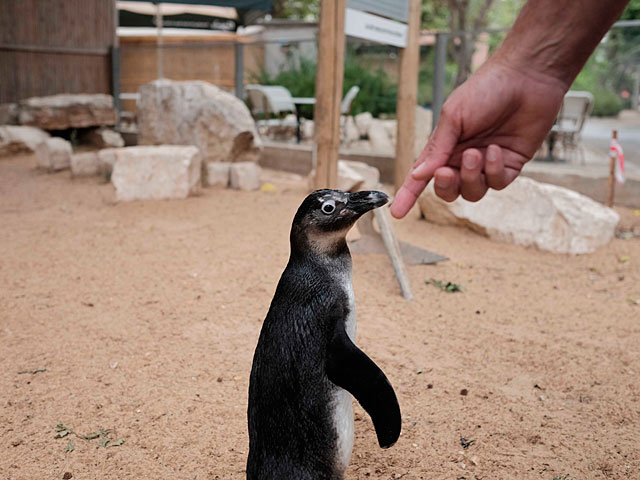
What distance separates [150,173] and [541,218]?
3.77 metres

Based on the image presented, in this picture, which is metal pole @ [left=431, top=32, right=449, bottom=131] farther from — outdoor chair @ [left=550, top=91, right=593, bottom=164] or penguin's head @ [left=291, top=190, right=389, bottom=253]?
penguin's head @ [left=291, top=190, right=389, bottom=253]

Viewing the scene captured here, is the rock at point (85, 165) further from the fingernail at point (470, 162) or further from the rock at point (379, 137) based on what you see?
the fingernail at point (470, 162)

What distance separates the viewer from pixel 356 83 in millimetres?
12125

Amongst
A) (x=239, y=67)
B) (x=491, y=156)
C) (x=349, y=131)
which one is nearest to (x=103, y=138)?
(x=239, y=67)

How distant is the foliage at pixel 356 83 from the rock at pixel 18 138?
184 inches

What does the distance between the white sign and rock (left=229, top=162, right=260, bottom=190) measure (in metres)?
2.28

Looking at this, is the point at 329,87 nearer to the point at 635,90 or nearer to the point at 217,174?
the point at 217,174

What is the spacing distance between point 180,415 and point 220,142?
17.2 feet

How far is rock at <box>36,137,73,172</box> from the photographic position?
26.7 feet

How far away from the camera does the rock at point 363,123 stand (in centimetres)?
1134

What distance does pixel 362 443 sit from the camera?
233 centimetres

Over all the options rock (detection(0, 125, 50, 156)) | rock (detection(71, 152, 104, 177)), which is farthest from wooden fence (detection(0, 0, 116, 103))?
rock (detection(71, 152, 104, 177))

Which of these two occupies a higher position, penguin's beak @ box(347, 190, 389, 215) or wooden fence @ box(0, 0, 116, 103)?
wooden fence @ box(0, 0, 116, 103)

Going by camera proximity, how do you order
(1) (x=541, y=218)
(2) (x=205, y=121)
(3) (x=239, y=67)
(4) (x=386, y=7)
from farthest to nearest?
(3) (x=239, y=67)
(2) (x=205, y=121)
(4) (x=386, y=7)
(1) (x=541, y=218)
